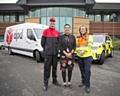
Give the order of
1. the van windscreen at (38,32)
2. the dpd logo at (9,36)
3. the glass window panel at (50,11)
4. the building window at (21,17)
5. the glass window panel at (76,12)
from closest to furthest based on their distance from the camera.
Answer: the van windscreen at (38,32) < the dpd logo at (9,36) < the glass window panel at (50,11) < the glass window panel at (76,12) < the building window at (21,17)

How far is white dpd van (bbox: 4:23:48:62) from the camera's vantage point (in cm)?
875

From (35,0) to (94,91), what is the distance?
Result: 2472 cm

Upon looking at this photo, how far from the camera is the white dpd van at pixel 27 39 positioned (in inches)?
344

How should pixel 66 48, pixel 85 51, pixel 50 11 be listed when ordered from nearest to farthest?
1. pixel 85 51
2. pixel 66 48
3. pixel 50 11

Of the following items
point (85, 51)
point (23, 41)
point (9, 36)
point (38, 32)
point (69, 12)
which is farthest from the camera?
point (69, 12)

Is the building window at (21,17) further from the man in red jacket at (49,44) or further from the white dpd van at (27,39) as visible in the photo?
the man in red jacket at (49,44)

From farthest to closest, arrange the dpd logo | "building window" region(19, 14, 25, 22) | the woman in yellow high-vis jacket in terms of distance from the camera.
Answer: "building window" region(19, 14, 25, 22), the dpd logo, the woman in yellow high-vis jacket

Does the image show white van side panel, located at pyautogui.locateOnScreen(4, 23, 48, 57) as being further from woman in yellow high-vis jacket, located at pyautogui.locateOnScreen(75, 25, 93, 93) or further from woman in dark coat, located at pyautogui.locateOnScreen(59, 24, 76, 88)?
woman in yellow high-vis jacket, located at pyautogui.locateOnScreen(75, 25, 93, 93)

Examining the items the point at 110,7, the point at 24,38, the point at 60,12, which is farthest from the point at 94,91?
the point at 110,7

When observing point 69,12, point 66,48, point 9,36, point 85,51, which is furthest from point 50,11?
point 85,51

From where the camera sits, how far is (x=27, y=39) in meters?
9.67

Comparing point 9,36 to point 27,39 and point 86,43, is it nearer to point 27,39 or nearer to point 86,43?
point 27,39

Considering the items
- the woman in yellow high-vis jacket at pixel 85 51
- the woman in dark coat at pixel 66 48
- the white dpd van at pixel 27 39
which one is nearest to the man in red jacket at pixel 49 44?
the woman in dark coat at pixel 66 48

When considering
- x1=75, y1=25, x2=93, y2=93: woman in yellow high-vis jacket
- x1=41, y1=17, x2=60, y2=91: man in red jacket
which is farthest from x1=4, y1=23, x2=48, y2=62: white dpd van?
x1=75, y1=25, x2=93, y2=93: woman in yellow high-vis jacket
